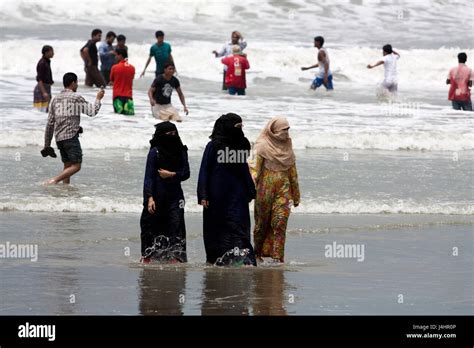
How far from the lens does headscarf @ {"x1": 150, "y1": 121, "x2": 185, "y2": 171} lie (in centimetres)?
1023

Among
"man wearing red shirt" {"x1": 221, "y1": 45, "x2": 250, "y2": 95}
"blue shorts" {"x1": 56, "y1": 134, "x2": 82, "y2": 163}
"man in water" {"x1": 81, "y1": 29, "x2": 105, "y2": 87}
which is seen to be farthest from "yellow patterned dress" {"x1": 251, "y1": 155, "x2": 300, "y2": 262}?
"man in water" {"x1": 81, "y1": 29, "x2": 105, "y2": 87}

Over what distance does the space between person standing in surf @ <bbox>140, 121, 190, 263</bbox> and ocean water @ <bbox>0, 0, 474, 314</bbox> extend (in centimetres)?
Result: 29

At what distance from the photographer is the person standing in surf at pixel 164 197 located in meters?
10.2

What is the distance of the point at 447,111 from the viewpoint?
2667cm

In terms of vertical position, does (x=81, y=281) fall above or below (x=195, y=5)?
below

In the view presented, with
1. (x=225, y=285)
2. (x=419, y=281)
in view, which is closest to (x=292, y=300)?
(x=225, y=285)

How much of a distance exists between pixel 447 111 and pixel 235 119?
1729 centimetres

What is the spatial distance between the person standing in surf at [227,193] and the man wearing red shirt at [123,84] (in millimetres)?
12287

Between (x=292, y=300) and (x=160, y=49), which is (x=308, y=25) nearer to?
(x=160, y=49)

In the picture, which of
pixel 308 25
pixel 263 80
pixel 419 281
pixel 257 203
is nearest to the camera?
pixel 419 281
